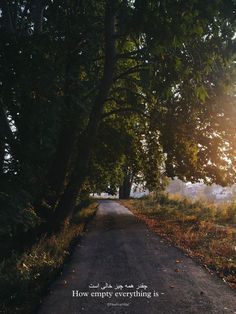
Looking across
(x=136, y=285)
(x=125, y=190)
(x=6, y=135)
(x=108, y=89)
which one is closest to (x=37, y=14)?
(x=108, y=89)

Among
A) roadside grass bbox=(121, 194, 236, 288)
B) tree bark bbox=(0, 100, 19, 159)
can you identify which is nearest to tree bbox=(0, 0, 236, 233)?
tree bark bbox=(0, 100, 19, 159)

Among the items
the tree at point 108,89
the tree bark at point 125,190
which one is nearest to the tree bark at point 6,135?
the tree at point 108,89

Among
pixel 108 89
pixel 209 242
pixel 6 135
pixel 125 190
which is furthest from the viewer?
pixel 125 190

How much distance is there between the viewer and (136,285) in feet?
27.7

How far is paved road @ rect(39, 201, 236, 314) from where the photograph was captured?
7.10 metres

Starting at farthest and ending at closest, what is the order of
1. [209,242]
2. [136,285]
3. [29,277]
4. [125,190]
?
[125,190], [209,242], [29,277], [136,285]

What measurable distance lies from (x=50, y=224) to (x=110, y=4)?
29.4 ft

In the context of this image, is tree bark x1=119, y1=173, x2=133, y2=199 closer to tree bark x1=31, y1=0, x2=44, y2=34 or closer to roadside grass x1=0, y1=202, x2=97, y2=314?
tree bark x1=31, y1=0, x2=44, y2=34

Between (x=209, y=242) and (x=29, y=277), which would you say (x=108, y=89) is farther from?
(x=29, y=277)

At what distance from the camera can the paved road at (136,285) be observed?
710 centimetres

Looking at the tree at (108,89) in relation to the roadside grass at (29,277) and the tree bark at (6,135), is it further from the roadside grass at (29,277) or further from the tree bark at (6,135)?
the roadside grass at (29,277)

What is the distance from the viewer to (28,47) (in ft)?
32.2

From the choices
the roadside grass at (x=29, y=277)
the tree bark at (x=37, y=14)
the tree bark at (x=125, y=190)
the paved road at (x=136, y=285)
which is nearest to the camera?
the paved road at (x=136, y=285)

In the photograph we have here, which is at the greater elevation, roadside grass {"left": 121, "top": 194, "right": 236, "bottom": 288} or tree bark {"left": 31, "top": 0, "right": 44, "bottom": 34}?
tree bark {"left": 31, "top": 0, "right": 44, "bottom": 34}
